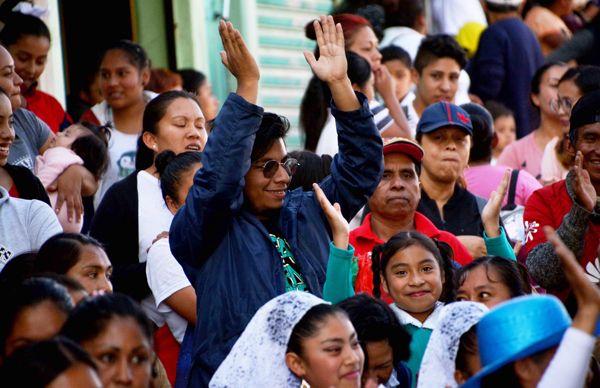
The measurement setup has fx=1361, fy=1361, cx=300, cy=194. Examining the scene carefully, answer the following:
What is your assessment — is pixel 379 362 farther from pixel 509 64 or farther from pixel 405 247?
pixel 509 64

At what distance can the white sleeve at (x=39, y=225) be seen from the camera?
625cm

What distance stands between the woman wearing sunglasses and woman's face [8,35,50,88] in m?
2.91

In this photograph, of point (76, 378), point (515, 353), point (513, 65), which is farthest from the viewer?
point (513, 65)

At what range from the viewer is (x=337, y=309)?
5203mm

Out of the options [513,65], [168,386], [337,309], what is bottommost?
[168,386]

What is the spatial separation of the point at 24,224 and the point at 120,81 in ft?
9.34

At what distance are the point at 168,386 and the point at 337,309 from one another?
998 millimetres

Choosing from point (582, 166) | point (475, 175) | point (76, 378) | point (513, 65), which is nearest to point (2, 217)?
point (76, 378)

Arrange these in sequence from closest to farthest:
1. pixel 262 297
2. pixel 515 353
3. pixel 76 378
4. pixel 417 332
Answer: pixel 76 378 → pixel 515 353 → pixel 262 297 → pixel 417 332

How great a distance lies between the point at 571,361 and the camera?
14.6ft

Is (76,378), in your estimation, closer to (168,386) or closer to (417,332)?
(168,386)

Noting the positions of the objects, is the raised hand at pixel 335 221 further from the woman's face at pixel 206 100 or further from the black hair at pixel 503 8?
the black hair at pixel 503 8

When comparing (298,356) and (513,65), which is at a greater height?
(513,65)

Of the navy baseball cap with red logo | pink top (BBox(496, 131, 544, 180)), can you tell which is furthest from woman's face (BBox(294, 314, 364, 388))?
pink top (BBox(496, 131, 544, 180))
